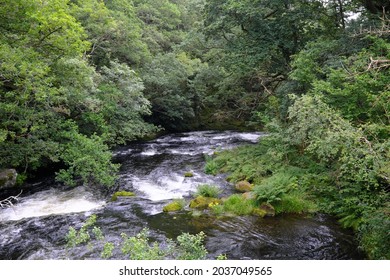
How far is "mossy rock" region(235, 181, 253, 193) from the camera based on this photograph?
40.3ft

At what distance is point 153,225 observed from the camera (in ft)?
30.3

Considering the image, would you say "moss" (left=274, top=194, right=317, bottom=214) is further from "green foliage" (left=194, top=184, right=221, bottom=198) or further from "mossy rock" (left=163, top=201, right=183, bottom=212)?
"mossy rock" (left=163, top=201, right=183, bottom=212)

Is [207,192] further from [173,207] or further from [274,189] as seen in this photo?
[274,189]

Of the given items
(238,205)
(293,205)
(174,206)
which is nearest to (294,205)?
(293,205)

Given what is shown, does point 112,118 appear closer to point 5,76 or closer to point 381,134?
point 5,76

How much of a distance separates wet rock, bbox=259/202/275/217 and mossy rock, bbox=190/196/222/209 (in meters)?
1.50

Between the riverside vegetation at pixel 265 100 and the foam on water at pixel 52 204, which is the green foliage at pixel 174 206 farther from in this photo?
the foam on water at pixel 52 204

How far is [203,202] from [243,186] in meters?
2.47

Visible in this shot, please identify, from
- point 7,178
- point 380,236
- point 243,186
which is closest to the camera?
point 380,236

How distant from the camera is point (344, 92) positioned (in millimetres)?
9906

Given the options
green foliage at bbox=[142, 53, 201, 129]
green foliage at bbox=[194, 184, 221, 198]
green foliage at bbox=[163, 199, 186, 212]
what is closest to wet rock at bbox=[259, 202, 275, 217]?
green foliage at bbox=[194, 184, 221, 198]

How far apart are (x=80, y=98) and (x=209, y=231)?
845cm

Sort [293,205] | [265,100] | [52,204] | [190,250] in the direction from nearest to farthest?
1. [190,250]
2. [293,205]
3. [52,204]
4. [265,100]

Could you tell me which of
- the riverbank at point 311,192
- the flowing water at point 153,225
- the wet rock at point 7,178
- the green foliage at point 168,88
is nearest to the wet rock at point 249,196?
the riverbank at point 311,192
